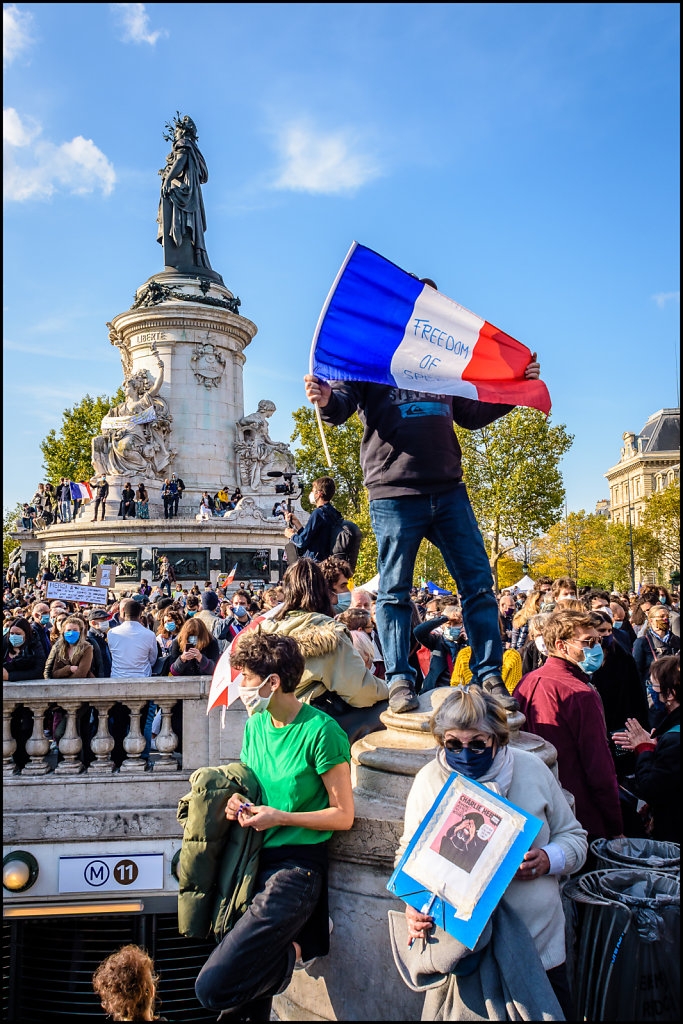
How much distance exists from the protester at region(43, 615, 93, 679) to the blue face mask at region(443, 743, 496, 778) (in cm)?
428

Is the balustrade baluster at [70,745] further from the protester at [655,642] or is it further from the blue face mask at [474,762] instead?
the protester at [655,642]

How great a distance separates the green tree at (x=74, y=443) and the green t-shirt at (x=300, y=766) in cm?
5018

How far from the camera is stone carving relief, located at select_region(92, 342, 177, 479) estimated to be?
2903 cm

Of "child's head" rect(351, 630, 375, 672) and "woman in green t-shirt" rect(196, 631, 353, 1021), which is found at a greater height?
"child's head" rect(351, 630, 375, 672)

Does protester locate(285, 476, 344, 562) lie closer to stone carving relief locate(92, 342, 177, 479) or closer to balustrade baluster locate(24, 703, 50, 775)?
balustrade baluster locate(24, 703, 50, 775)

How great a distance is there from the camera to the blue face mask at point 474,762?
103 inches

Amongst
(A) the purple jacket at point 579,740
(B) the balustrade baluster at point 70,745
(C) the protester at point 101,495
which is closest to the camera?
(A) the purple jacket at point 579,740

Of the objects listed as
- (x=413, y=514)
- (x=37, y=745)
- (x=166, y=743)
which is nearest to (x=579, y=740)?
(x=413, y=514)

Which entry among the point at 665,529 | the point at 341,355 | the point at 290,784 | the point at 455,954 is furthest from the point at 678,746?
the point at 665,529

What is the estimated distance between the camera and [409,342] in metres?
4.11

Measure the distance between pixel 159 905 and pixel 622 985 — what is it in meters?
3.70

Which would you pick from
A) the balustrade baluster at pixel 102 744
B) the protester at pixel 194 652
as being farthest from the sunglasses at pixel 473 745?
the protester at pixel 194 652

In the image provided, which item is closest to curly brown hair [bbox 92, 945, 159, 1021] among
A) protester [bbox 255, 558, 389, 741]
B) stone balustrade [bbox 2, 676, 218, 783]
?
protester [bbox 255, 558, 389, 741]

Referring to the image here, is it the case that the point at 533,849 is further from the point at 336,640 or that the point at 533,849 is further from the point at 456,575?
the point at 456,575
